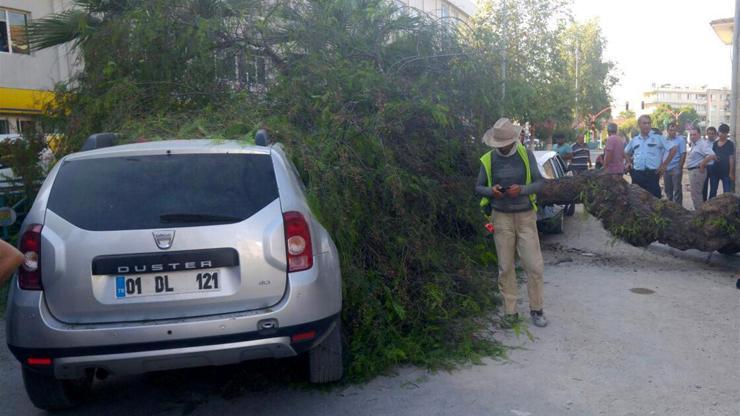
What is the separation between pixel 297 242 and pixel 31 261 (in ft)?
4.81

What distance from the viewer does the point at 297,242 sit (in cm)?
386

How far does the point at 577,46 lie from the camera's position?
40.4m

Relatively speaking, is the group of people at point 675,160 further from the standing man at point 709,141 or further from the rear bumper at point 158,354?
the rear bumper at point 158,354

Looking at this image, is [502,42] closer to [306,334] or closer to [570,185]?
[570,185]

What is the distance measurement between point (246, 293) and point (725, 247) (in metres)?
6.31

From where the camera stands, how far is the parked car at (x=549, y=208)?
9.80 meters

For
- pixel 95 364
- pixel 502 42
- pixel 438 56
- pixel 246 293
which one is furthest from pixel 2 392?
pixel 502 42

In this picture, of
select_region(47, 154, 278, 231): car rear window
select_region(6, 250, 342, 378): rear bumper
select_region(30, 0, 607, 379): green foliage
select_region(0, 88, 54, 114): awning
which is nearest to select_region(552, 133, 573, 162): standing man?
select_region(30, 0, 607, 379): green foliage

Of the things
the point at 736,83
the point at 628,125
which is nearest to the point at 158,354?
the point at 736,83

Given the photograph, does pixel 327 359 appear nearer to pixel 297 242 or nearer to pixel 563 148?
pixel 297 242

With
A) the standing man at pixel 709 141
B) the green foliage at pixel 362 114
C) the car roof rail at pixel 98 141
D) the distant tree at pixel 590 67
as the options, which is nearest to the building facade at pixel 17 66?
the green foliage at pixel 362 114

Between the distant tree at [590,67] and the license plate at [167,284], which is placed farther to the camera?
the distant tree at [590,67]

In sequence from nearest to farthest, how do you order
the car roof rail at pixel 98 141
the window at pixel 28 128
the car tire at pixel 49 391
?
1. the car tire at pixel 49 391
2. the car roof rail at pixel 98 141
3. the window at pixel 28 128

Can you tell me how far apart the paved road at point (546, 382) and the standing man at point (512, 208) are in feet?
1.25
